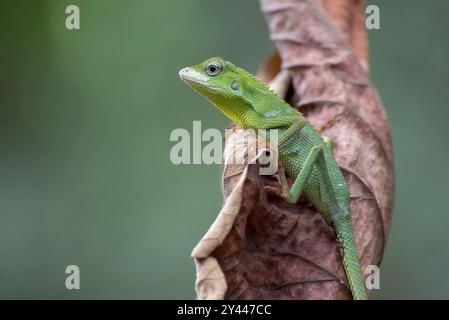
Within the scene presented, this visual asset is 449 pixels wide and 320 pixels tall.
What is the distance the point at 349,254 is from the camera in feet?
8.35

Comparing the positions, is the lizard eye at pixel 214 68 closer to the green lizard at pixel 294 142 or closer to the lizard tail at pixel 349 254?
the green lizard at pixel 294 142

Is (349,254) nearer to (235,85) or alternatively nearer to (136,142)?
(235,85)

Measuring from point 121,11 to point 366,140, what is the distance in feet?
9.72

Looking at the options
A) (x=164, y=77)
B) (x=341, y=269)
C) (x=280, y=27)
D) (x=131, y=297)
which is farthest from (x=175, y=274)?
(x=341, y=269)

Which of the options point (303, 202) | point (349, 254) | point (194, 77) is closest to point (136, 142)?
point (194, 77)

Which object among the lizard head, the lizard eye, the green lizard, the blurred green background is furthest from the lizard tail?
the blurred green background

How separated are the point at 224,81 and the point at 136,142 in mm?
2196

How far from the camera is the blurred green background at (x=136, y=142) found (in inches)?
189

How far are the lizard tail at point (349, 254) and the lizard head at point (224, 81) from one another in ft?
2.59

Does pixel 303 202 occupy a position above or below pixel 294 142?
below

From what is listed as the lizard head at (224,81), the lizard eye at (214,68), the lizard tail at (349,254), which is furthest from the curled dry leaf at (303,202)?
the lizard eye at (214,68)

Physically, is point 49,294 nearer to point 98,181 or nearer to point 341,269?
point 98,181

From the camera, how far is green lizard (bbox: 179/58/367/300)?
8.68 ft

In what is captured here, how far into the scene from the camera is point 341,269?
2502 mm
